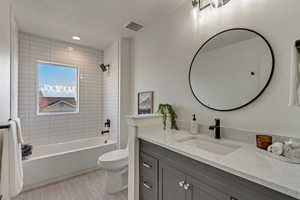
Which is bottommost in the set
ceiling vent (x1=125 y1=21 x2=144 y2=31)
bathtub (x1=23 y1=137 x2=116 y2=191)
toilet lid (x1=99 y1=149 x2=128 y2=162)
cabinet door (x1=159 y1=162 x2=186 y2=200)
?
bathtub (x1=23 y1=137 x2=116 y2=191)

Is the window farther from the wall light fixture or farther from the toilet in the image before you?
the wall light fixture

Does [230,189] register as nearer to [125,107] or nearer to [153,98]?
[153,98]

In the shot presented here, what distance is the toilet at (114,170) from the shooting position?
186 cm

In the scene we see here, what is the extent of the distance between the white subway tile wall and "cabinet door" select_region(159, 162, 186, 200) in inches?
98.8

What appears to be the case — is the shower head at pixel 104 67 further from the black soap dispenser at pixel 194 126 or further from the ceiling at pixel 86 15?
the black soap dispenser at pixel 194 126

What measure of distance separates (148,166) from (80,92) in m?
2.48

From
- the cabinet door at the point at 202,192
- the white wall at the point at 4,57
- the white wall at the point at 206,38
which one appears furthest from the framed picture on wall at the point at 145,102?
the white wall at the point at 4,57

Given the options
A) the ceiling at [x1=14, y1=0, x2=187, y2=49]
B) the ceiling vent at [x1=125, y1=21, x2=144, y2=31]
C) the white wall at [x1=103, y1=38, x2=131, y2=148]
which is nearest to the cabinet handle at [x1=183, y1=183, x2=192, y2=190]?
the white wall at [x1=103, y1=38, x2=131, y2=148]

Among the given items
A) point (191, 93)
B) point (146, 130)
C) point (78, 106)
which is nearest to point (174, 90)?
point (191, 93)

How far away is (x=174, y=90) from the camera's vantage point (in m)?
1.86

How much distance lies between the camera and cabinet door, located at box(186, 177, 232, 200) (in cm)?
84

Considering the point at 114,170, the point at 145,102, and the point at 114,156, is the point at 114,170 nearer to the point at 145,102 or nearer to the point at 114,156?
the point at 114,156

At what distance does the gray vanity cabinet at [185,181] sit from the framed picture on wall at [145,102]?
2.69ft

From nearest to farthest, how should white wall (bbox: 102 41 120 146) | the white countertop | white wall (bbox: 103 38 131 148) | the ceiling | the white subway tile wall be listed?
the white countertop
the ceiling
the white subway tile wall
white wall (bbox: 103 38 131 148)
white wall (bbox: 102 41 120 146)
